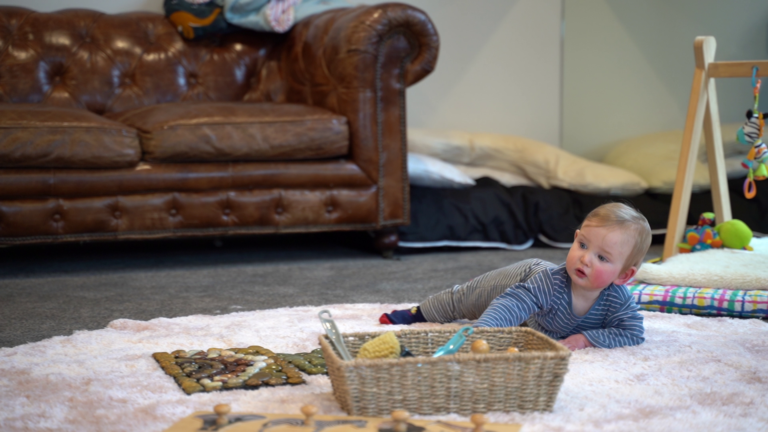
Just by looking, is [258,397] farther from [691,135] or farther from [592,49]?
[592,49]

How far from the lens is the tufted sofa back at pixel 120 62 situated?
8.92ft

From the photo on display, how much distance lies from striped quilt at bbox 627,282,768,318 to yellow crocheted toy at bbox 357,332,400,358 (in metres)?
0.95

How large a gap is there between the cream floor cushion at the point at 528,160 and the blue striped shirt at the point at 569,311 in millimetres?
1595

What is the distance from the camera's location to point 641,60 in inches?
124

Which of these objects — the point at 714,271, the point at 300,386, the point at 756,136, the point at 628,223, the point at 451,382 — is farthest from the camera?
the point at 756,136

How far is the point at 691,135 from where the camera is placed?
218 centimetres

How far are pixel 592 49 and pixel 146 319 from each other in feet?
8.74

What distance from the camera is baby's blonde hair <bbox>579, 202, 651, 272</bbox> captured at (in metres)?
1.26

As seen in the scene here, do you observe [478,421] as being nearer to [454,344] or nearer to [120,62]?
[454,344]

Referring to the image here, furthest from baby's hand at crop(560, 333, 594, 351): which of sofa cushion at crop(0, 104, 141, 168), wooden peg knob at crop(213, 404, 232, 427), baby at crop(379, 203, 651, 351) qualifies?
sofa cushion at crop(0, 104, 141, 168)

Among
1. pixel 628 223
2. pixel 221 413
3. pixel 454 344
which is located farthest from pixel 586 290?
pixel 221 413

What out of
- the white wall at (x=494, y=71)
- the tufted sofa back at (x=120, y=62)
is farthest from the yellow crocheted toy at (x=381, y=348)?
the white wall at (x=494, y=71)

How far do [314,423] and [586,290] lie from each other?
2.16ft

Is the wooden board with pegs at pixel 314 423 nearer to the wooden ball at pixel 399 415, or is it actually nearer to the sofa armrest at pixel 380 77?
the wooden ball at pixel 399 415
